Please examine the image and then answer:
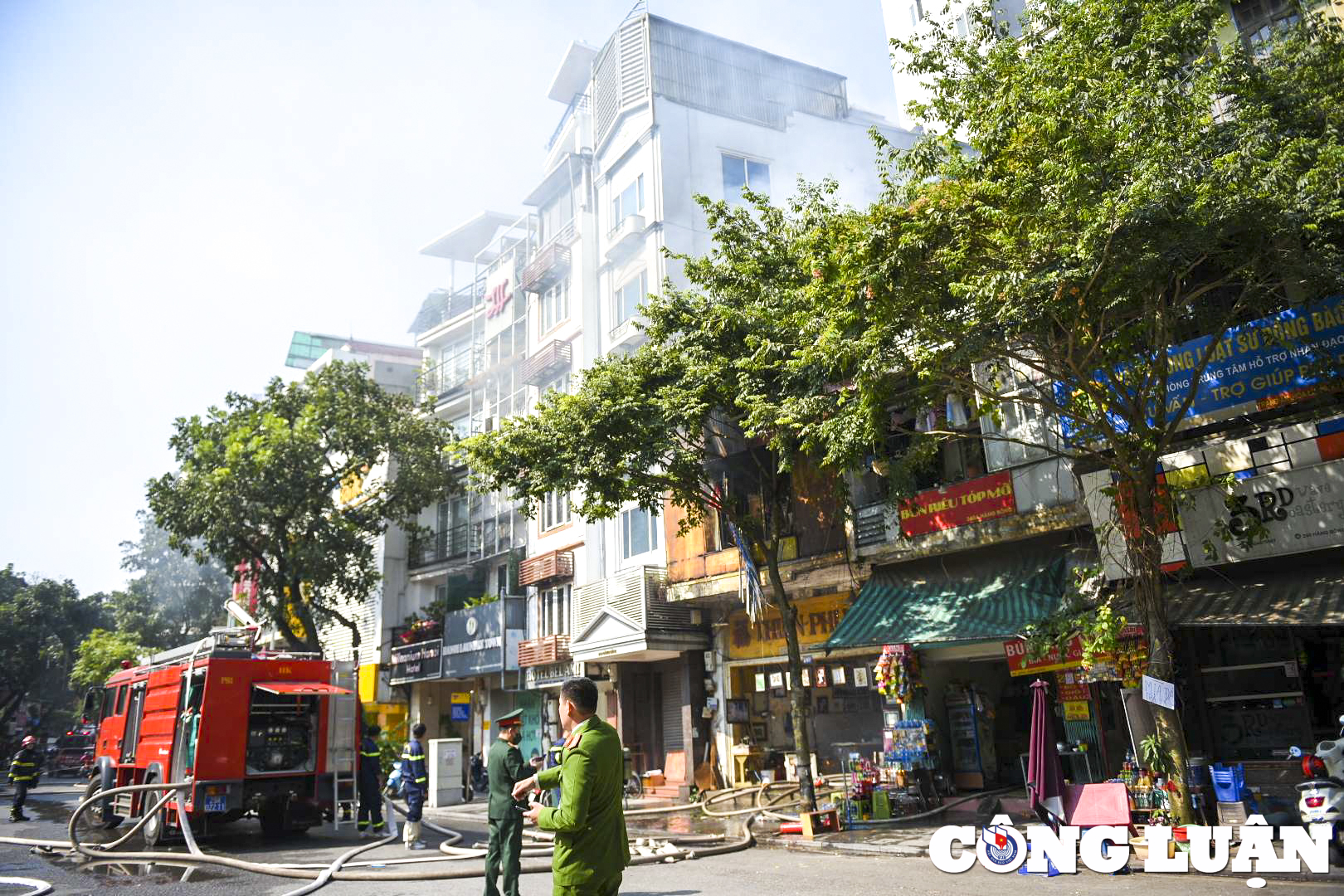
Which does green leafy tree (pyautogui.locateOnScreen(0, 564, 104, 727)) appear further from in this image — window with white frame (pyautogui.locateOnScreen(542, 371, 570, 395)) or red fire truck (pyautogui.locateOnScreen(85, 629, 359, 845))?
red fire truck (pyautogui.locateOnScreen(85, 629, 359, 845))

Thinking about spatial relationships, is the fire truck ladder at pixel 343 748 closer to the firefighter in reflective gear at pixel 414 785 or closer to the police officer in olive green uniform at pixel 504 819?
the firefighter in reflective gear at pixel 414 785

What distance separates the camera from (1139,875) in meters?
9.14

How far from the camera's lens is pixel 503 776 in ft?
27.8

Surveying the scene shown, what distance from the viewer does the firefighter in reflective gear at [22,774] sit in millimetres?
18344

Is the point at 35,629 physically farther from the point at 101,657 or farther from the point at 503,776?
the point at 503,776

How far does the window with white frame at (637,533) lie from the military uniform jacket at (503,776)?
50.4 ft

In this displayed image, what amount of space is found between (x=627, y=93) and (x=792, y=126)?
5.75 metres

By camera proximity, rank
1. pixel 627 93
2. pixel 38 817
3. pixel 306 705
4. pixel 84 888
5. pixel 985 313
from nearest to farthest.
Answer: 1. pixel 84 888
2. pixel 985 313
3. pixel 306 705
4. pixel 38 817
5. pixel 627 93

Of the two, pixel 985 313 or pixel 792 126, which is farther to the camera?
pixel 792 126

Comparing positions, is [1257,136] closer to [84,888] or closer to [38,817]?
[84,888]

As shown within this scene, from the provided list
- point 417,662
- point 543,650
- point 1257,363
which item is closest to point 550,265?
point 543,650

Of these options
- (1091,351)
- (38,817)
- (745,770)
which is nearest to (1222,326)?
(1091,351)

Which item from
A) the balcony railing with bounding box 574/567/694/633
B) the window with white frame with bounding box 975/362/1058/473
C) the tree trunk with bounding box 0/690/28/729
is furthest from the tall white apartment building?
the tree trunk with bounding box 0/690/28/729

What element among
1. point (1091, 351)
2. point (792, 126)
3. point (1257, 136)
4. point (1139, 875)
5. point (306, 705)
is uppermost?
point (792, 126)
